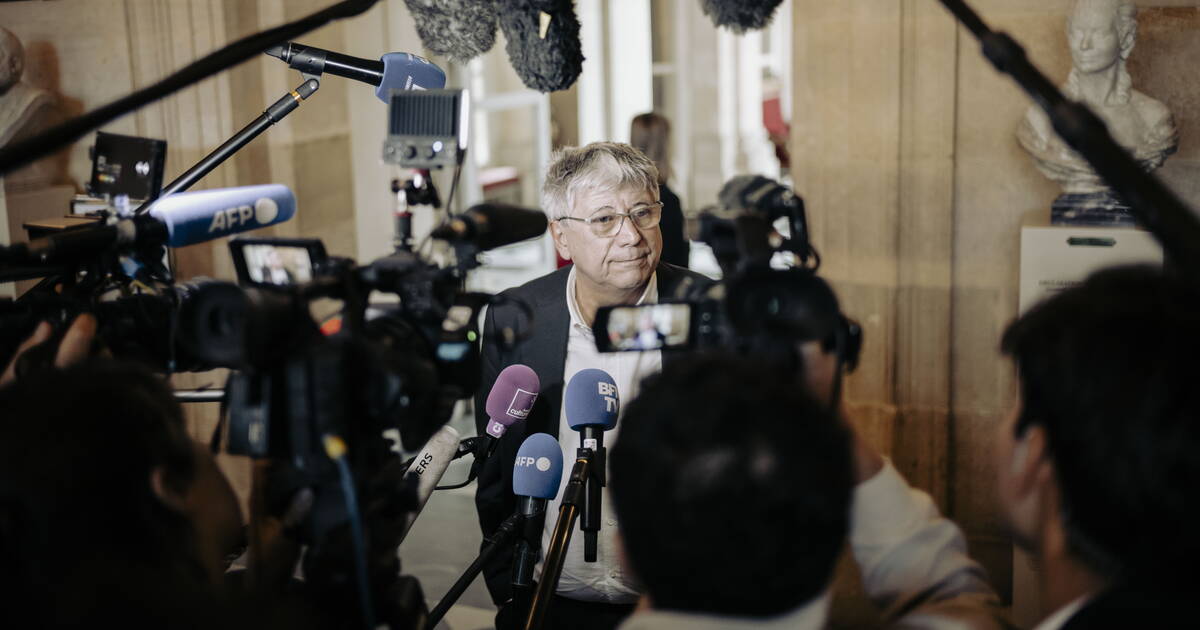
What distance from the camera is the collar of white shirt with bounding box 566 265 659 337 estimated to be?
2.31m

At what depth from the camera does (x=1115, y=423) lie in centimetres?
95

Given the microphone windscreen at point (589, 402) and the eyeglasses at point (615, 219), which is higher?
the eyeglasses at point (615, 219)

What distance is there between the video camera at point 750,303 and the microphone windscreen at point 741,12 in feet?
0.96

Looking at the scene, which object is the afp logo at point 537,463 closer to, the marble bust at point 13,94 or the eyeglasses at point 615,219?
the eyeglasses at point 615,219

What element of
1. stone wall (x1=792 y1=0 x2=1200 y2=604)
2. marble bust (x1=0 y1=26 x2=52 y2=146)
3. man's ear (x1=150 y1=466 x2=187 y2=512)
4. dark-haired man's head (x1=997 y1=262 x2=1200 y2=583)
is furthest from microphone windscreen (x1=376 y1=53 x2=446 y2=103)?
marble bust (x1=0 y1=26 x2=52 y2=146)

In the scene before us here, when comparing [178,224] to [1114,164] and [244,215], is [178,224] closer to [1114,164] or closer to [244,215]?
[244,215]

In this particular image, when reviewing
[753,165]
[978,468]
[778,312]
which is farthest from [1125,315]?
[753,165]

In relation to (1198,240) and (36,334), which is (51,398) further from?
(1198,240)

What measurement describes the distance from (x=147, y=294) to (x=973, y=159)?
240 centimetres

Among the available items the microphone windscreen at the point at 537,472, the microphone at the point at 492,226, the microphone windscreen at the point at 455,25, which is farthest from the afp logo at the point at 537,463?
the microphone windscreen at the point at 455,25

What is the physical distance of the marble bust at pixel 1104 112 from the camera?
274 cm

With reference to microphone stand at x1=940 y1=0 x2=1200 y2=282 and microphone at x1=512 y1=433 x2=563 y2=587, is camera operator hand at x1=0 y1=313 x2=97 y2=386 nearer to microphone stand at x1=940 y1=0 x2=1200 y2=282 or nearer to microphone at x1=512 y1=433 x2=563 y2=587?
microphone at x1=512 y1=433 x2=563 y2=587

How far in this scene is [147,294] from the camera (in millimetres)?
1479

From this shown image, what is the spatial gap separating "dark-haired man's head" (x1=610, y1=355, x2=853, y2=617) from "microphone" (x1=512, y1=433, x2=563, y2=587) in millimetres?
819
